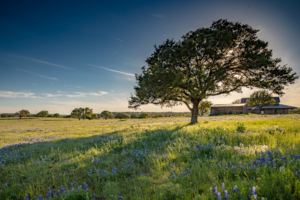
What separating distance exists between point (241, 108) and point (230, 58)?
200ft

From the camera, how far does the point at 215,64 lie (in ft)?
50.1

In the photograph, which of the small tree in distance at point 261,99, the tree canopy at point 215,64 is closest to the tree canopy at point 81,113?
the tree canopy at point 215,64

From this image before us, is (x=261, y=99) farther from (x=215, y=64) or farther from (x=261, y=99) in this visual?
(x=215, y=64)

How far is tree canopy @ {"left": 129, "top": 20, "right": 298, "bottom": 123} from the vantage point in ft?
45.9

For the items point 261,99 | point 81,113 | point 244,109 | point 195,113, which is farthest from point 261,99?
point 81,113

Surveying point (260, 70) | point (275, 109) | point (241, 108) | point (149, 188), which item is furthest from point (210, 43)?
point (275, 109)

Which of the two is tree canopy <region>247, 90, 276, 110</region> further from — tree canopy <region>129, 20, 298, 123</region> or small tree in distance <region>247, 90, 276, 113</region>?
tree canopy <region>129, 20, 298, 123</region>

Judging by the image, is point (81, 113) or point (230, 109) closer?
point (230, 109)

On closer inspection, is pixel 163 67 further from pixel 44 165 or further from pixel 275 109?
pixel 275 109

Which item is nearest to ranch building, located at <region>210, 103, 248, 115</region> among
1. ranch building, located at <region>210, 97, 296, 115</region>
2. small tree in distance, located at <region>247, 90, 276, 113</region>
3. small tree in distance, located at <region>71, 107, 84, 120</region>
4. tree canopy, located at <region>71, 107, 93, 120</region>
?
ranch building, located at <region>210, 97, 296, 115</region>

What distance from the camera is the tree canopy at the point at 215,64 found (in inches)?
551

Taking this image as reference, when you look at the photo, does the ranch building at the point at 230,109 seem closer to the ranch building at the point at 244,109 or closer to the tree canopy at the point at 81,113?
the ranch building at the point at 244,109

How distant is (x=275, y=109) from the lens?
6706cm

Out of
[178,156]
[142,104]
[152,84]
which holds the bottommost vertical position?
[178,156]
